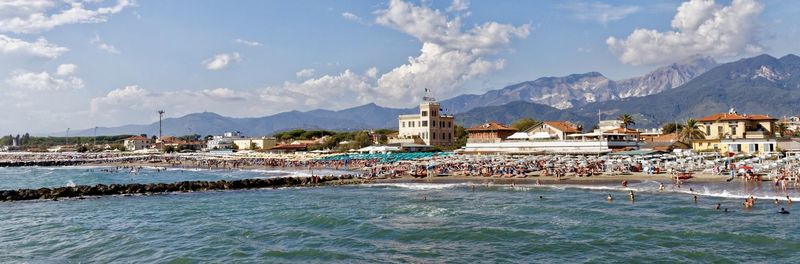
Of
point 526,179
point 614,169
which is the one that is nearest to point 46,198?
point 526,179

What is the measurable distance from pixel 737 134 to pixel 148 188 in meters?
62.5

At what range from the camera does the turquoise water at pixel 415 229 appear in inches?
885

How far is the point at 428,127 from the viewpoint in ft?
347

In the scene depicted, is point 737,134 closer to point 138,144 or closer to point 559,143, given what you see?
point 559,143

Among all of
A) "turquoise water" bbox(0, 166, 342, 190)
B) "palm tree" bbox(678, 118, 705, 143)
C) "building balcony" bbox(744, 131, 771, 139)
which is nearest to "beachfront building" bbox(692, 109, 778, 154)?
"building balcony" bbox(744, 131, 771, 139)

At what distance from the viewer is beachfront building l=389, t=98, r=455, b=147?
106000mm

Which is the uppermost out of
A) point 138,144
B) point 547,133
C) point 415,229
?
point 138,144

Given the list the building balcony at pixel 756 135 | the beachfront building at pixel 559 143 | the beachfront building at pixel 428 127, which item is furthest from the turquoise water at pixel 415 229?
the beachfront building at pixel 428 127

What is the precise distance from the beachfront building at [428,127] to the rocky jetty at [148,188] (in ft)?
169

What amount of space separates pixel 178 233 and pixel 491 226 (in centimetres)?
1492

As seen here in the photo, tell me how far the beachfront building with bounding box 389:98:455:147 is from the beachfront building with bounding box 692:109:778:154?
4479 centimetres

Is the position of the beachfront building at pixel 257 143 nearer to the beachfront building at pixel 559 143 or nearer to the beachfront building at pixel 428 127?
the beachfront building at pixel 428 127

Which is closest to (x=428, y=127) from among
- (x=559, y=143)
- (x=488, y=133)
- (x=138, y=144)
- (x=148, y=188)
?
(x=488, y=133)

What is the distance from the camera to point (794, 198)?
1286 inches
